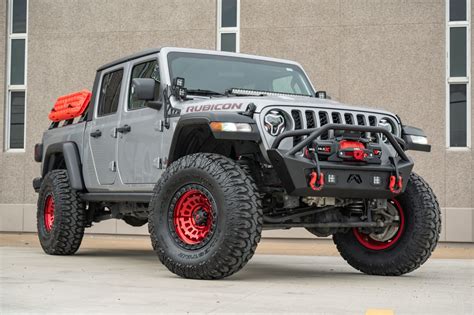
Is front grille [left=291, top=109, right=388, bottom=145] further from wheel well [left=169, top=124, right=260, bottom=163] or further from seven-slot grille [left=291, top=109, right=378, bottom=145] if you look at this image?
wheel well [left=169, top=124, right=260, bottom=163]

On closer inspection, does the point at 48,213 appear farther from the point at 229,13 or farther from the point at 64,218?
the point at 229,13

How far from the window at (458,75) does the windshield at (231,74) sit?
609cm

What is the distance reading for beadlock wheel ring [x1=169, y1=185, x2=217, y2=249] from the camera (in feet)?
21.8

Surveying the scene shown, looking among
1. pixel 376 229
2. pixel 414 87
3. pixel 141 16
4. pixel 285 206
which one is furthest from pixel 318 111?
pixel 141 16

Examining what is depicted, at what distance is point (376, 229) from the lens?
7512 millimetres

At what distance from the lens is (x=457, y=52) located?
46.5ft

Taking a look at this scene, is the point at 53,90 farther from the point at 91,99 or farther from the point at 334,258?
the point at 334,258

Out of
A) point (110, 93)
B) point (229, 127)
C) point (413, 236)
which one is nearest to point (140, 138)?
point (110, 93)

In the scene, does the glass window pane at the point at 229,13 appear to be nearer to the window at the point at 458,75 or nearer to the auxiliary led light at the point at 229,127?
the window at the point at 458,75

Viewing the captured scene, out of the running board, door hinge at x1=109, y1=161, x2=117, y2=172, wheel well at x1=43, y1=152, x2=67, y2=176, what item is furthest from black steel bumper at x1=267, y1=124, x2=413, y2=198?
wheel well at x1=43, y1=152, x2=67, y2=176

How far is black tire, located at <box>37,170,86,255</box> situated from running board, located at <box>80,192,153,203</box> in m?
0.16

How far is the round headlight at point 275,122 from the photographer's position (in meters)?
6.60

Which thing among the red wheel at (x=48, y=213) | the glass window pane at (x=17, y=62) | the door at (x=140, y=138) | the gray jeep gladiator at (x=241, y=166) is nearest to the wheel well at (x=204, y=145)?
the gray jeep gladiator at (x=241, y=166)

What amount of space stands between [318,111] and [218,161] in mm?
969
